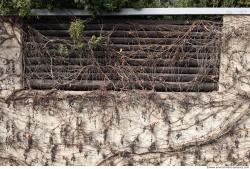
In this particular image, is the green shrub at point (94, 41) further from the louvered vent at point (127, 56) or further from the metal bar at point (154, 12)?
the metal bar at point (154, 12)

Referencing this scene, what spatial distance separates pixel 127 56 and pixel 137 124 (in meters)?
0.91

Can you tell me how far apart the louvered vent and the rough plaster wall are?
14 cm

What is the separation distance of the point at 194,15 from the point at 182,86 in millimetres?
975

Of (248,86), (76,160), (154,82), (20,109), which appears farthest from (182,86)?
(20,109)

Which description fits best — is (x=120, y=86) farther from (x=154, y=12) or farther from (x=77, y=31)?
(x=154, y=12)

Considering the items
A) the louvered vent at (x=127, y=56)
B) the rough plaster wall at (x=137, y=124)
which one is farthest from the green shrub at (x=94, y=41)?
the rough plaster wall at (x=137, y=124)

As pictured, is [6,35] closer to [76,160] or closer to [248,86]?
[76,160]

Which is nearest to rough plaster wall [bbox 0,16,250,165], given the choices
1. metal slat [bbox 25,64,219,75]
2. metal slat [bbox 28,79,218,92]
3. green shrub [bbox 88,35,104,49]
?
metal slat [bbox 28,79,218,92]

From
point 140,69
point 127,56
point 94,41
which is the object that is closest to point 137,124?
point 140,69

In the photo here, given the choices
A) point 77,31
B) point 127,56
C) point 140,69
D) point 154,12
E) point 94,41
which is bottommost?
point 140,69

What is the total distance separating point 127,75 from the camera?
730 centimetres

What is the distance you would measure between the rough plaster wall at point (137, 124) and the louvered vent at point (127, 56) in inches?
5.3

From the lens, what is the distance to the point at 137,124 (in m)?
7.28

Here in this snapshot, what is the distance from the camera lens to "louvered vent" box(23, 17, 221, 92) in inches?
286
